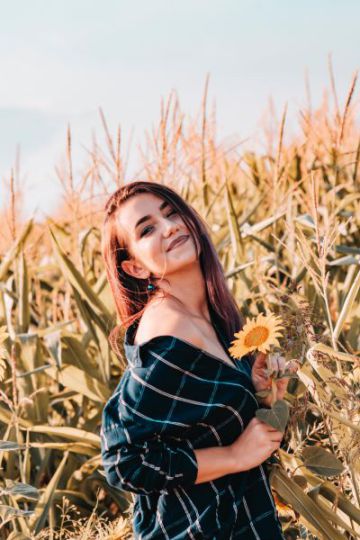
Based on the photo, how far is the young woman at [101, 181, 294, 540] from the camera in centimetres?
154

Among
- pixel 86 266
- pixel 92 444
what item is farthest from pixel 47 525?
pixel 86 266

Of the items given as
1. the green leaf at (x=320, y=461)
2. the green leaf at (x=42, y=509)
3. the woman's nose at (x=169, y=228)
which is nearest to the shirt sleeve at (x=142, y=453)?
the green leaf at (x=320, y=461)

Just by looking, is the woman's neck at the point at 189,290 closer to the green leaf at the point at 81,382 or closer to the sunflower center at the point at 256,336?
the sunflower center at the point at 256,336

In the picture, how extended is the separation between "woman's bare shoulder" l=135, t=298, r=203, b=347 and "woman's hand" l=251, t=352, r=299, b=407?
0.38 ft

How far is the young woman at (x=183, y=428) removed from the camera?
154cm

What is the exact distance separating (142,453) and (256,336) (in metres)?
A: 0.29

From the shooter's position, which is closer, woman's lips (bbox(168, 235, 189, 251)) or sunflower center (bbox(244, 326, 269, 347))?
sunflower center (bbox(244, 326, 269, 347))

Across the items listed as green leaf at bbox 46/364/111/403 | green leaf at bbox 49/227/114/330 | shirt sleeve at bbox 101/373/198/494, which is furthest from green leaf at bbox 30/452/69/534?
shirt sleeve at bbox 101/373/198/494

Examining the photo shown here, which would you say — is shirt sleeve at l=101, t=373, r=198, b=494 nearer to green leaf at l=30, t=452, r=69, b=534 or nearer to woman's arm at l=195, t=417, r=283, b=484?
woman's arm at l=195, t=417, r=283, b=484

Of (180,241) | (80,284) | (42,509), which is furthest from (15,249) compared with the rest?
(180,241)

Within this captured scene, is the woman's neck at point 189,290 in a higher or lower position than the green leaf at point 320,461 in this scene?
higher

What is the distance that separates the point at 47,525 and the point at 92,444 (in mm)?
307

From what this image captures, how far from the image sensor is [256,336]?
155 centimetres

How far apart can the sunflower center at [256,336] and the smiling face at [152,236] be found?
0.24m
